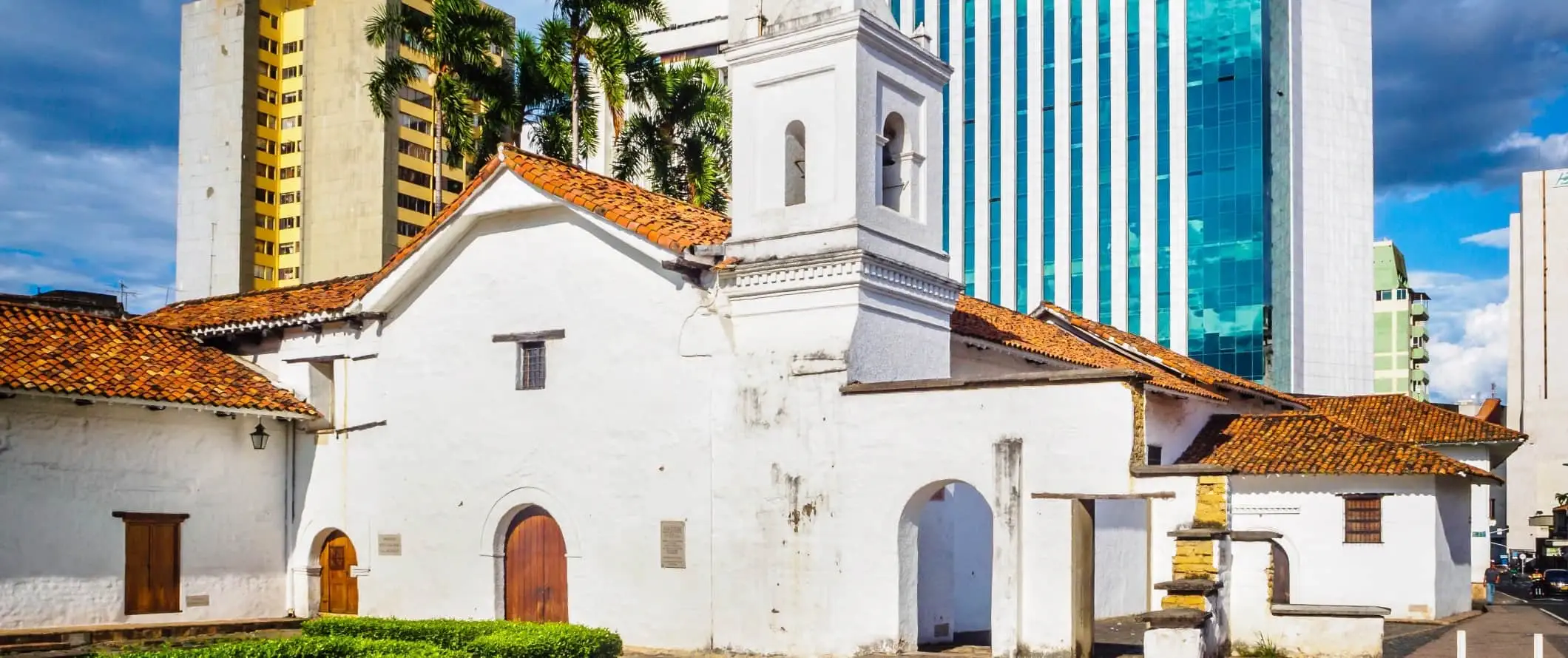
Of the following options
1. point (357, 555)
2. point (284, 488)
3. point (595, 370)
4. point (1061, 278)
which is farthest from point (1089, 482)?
point (1061, 278)

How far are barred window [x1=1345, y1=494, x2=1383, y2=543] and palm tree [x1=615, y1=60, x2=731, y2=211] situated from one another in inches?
619

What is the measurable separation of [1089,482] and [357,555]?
10632 millimetres

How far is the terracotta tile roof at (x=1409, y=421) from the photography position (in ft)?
92.4

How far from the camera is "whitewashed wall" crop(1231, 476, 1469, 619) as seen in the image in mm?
23547

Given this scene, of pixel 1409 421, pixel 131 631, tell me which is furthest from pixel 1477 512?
pixel 131 631

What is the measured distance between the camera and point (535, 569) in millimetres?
18234

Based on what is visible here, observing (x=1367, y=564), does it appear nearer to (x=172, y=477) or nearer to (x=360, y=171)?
(x=172, y=477)

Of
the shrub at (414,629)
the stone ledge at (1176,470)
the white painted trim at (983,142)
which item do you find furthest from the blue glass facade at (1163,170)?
the shrub at (414,629)

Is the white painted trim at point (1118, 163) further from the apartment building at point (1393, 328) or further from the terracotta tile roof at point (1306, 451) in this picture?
the apartment building at point (1393, 328)

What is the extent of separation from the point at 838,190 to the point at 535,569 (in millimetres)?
6379

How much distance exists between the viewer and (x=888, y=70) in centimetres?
1659

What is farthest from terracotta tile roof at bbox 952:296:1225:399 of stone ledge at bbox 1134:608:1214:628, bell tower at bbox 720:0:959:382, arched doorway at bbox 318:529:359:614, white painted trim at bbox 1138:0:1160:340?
white painted trim at bbox 1138:0:1160:340

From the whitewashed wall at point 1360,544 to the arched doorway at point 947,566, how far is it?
710 cm

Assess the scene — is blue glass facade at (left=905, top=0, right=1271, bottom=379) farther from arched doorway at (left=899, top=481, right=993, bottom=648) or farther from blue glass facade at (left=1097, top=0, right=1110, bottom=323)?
arched doorway at (left=899, top=481, right=993, bottom=648)
